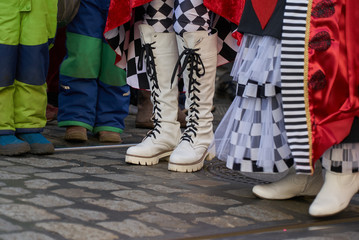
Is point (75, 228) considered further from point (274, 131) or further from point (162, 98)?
point (162, 98)

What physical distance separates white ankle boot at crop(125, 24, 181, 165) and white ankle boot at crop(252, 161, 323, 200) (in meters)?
0.77

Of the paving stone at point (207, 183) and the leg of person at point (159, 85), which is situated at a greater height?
the leg of person at point (159, 85)

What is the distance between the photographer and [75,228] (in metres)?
1.91

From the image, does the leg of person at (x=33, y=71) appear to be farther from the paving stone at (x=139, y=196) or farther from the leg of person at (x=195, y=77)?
the paving stone at (x=139, y=196)

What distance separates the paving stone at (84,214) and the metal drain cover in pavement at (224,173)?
90 centimetres

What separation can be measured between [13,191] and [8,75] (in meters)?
0.94

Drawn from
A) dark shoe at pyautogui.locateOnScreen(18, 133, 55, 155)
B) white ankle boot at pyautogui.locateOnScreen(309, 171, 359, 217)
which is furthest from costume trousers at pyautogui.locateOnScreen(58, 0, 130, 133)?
white ankle boot at pyautogui.locateOnScreen(309, 171, 359, 217)

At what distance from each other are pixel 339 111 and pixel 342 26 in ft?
0.92

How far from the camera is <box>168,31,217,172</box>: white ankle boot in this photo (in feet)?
9.64

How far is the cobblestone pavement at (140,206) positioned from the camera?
1.93m

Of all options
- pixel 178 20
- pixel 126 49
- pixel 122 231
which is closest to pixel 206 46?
pixel 178 20

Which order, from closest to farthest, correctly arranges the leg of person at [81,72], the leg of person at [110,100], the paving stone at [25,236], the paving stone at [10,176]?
1. the paving stone at [25,236]
2. the paving stone at [10,176]
3. the leg of person at [81,72]
4. the leg of person at [110,100]

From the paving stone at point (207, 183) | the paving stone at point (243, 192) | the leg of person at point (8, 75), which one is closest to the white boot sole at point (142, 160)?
the paving stone at point (207, 183)

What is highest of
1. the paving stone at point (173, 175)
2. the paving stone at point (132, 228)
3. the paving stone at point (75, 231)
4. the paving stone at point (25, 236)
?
the paving stone at point (173, 175)
